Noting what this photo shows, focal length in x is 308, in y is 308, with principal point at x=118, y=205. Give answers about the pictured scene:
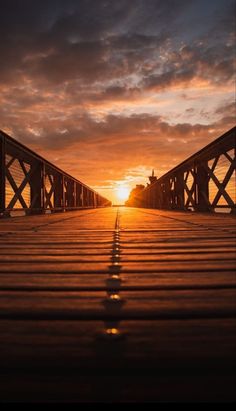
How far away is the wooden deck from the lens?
2.87ft

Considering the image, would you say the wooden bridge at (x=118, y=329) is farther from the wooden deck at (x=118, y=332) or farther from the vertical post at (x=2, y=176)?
the vertical post at (x=2, y=176)

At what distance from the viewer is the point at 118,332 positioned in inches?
45.7

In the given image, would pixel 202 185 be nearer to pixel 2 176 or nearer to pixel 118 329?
pixel 2 176

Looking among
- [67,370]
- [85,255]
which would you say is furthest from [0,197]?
[67,370]

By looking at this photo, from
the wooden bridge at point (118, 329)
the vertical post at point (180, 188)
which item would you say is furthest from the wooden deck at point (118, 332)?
the vertical post at point (180, 188)

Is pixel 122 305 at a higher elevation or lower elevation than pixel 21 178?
lower

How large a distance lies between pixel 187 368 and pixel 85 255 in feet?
5.87

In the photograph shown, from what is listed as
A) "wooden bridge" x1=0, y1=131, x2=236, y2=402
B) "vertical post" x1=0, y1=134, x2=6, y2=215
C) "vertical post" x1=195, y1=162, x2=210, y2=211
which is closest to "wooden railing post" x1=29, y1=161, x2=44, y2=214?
"vertical post" x1=0, y1=134, x2=6, y2=215

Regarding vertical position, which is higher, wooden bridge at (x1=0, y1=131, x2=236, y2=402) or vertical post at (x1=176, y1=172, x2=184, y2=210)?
vertical post at (x1=176, y1=172, x2=184, y2=210)

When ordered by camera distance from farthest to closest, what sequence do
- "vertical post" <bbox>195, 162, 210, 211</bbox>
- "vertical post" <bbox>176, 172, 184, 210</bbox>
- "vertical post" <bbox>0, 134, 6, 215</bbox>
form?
"vertical post" <bbox>176, 172, 184, 210</bbox> < "vertical post" <bbox>195, 162, 210, 211</bbox> < "vertical post" <bbox>0, 134, 6, 215</bbox>

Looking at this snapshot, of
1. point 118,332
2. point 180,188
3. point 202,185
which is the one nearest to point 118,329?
point 118,332

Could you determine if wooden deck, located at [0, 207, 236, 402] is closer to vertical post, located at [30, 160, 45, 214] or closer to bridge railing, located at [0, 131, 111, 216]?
bridge railing, located at [0, 131, 111, 216]

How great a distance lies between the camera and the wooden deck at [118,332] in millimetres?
875

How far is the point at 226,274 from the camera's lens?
186cm
